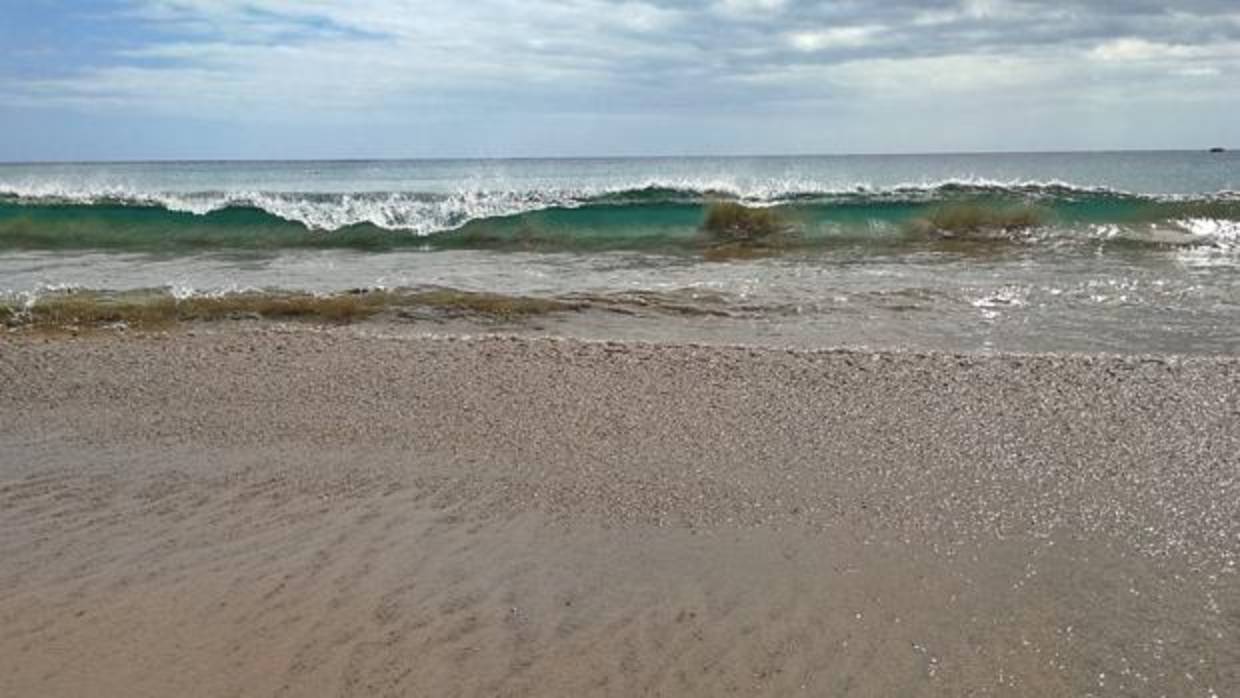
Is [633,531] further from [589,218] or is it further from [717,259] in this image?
[589,218]

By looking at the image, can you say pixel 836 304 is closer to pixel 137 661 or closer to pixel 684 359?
pixel 684 359

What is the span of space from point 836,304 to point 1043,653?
7.45 meters

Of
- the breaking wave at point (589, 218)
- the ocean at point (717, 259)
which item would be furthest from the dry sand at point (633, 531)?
the breaking wave at point (589, 218)

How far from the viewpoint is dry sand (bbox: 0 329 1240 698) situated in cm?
331

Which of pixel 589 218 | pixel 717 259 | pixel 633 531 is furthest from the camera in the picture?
pixel 589 218

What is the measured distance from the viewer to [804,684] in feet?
10.4

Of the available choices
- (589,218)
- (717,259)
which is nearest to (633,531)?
(717,259)

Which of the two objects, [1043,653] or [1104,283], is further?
[1104,283]

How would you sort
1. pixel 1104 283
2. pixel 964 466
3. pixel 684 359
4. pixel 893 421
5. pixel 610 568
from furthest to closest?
1. pixel 1104 283
2. pixel 684 359
3. pixel 893 421
4. pixel 964 466
5. pixel 610 568

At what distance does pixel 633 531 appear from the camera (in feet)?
14.5

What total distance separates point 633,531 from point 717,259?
11789 millimetres

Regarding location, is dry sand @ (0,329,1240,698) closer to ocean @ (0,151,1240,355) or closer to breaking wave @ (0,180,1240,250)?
ocean @ (0,151,1240,355)

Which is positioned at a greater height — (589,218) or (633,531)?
(589,218)

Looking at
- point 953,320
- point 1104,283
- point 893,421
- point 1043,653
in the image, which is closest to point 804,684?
point 1043,653
